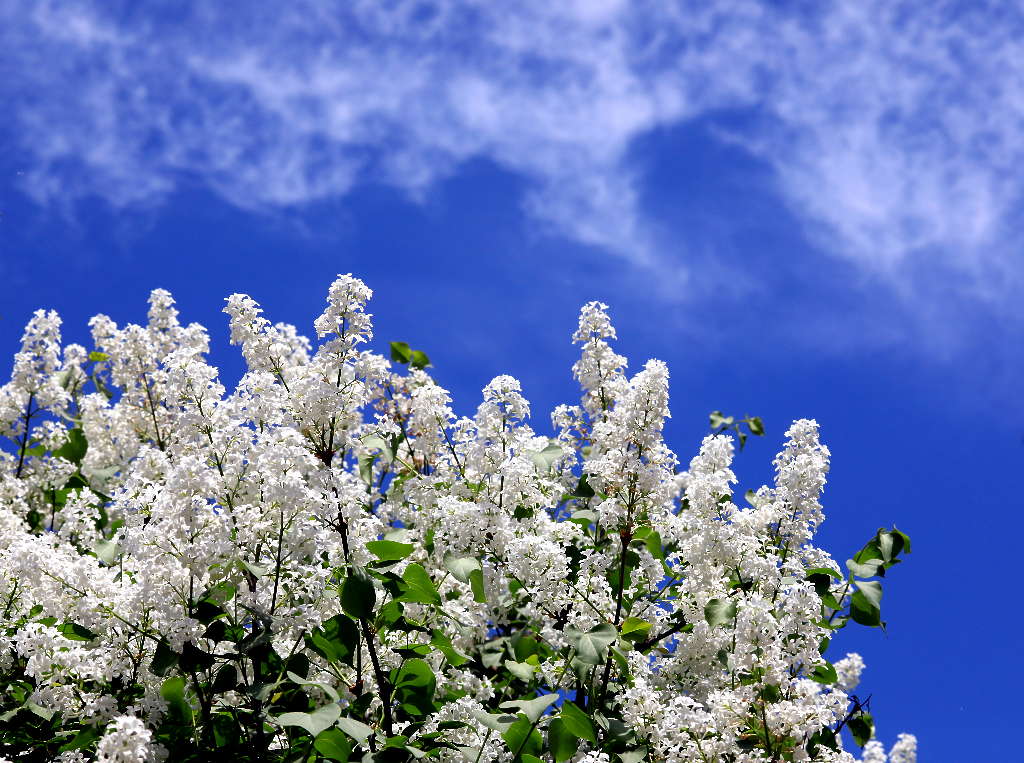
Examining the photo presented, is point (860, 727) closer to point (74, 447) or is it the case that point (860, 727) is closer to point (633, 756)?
point (633, 756)

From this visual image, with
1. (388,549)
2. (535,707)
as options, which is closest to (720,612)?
(535,707)

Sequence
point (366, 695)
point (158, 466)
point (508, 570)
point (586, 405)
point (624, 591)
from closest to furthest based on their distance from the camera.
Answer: point (366, 695) < point (508, 570) < point (624, 591) < point (158, 466) < point (586, 405)

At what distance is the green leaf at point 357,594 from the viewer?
523cm

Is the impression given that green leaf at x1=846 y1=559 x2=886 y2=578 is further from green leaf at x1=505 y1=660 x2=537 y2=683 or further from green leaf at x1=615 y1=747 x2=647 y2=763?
green leaf at x1=505 y1=660 x2=537 y2=683

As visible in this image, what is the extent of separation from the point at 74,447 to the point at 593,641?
7324mm

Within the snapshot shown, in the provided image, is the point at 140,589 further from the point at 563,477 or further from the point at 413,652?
the point at 563,477

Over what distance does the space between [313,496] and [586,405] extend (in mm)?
4207

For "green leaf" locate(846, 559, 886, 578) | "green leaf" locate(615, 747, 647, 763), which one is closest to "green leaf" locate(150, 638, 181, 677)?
"green leaf" locate(615, 747, 647, 763)

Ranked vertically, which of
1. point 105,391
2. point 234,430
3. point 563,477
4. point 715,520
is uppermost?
point 105,391

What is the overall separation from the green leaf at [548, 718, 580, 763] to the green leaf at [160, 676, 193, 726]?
2012mm

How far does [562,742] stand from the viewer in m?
5.58

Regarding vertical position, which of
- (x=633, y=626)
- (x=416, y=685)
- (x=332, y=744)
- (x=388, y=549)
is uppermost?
(x=633, y=626)

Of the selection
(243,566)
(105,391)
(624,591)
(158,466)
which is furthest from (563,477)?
(105,391)

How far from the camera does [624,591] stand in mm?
7203
